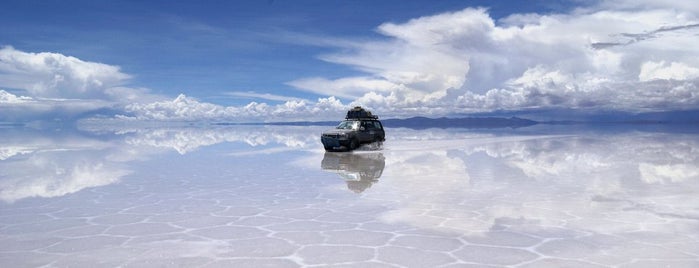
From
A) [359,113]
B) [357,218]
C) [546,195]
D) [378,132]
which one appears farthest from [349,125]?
[357,218]

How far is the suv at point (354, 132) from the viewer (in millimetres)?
26031

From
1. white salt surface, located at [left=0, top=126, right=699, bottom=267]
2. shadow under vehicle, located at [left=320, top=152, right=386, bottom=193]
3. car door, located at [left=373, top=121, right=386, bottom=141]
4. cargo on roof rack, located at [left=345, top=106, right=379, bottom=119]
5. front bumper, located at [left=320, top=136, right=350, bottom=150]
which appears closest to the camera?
white salt surface, located at [left=0, top=126, right=699, bottom=267]

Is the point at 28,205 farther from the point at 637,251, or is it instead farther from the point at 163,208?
the point at 637,251

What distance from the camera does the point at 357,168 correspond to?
18.1 m

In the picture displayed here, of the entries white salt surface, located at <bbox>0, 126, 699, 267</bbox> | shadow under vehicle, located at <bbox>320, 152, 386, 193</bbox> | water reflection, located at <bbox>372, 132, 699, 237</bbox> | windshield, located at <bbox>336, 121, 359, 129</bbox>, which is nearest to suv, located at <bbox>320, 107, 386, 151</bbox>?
windshield, located at <bbox>336, 121, 359, 129</bbox>

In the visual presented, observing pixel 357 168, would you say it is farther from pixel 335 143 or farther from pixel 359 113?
pixel 359 113

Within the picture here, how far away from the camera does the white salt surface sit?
22.4 ft

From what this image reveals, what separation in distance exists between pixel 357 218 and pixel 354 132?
56.3ft

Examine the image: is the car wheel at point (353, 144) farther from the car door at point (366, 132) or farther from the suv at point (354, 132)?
the car door at point (366, 132)

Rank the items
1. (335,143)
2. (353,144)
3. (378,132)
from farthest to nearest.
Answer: (378,132), (353,144), (335,143)

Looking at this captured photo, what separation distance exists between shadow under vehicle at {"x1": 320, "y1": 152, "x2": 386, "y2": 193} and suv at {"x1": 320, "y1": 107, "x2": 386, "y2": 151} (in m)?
1.72

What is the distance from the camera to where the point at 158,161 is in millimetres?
22500

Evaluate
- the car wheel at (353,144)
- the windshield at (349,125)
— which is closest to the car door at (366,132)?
the windshield at (349,125)

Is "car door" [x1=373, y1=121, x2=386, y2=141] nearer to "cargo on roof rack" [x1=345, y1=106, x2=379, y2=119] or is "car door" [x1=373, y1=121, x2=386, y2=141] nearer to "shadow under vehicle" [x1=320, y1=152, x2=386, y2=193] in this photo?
"cargo on roof rack" [x1=345, y1=106, x2=379, y2=119]
